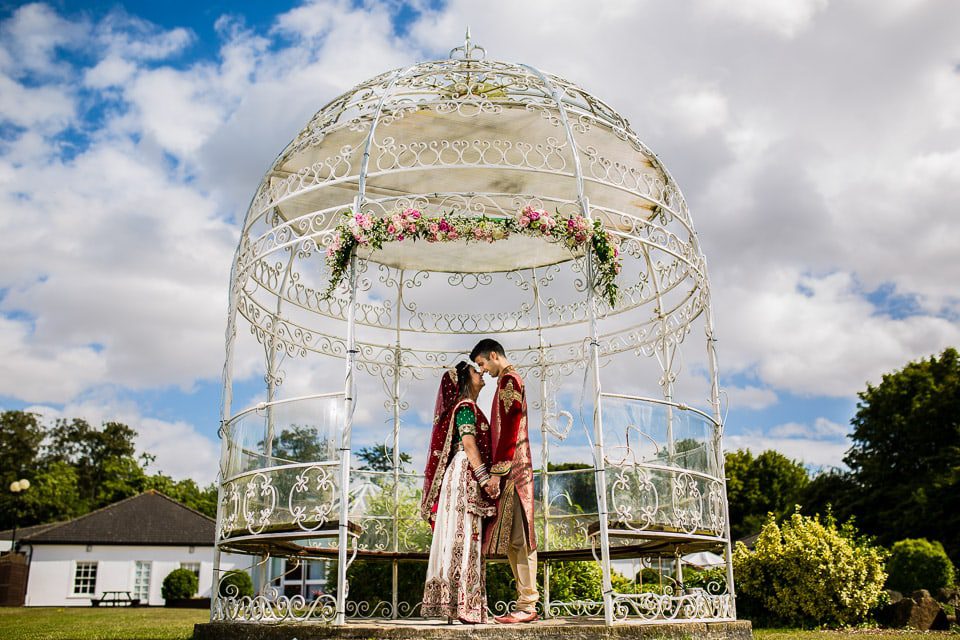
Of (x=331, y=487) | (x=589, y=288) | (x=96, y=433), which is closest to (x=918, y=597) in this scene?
(x=589, y=288)

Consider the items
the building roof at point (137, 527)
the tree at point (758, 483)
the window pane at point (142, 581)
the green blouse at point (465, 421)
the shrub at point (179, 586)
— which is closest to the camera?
the green blouse at point (465, 421)

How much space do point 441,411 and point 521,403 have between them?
0.73m

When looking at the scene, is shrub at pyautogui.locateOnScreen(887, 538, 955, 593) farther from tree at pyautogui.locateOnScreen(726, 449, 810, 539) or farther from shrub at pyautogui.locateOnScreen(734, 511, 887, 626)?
tree at pyautogui.locateOnScreen(726, 449, 810, 539)

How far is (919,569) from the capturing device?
16.7 meters

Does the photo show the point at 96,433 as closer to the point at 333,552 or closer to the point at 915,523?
the point at 915,523

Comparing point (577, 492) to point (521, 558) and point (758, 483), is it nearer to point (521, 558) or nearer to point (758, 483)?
point (521, 558)

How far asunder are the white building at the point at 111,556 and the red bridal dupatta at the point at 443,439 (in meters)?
29.4

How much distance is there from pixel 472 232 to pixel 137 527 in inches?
1282

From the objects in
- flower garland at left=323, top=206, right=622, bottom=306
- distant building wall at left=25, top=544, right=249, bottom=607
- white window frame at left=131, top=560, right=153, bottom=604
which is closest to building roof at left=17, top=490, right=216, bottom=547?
distant building wall at left=25, top=544, right=249, bottom=607

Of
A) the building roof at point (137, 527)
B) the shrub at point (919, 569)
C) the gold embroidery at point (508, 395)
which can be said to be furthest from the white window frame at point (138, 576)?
the gold embroidery at point (508, 395)

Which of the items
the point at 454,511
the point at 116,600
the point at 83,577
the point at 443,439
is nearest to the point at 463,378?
the point at 443,439

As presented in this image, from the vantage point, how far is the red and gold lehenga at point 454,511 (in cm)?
597

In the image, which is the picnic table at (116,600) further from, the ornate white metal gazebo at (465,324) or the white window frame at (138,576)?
the ornate white metal gazebo at (465,324)

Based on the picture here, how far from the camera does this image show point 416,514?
8984 mm
